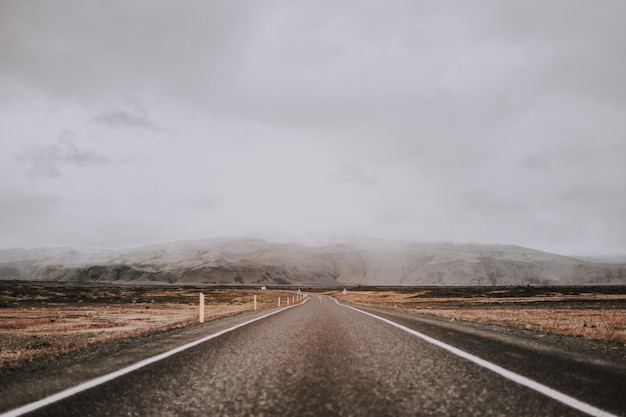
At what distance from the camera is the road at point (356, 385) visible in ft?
10.9

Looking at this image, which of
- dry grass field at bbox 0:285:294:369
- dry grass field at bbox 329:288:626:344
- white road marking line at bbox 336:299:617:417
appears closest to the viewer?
white road marking line at bbox 336:299:617:417

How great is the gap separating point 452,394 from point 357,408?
1.16 metres

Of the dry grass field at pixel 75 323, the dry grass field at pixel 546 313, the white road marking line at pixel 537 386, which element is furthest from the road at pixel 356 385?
the dry grass field at pixel 546 313

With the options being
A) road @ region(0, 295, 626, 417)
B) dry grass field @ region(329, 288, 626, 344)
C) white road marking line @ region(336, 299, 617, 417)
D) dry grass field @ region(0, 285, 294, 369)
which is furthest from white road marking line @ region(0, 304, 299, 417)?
dry grass field @ region(329, 288, 626, 344)

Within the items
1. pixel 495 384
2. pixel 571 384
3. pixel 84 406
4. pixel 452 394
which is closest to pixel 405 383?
pixel 452 394

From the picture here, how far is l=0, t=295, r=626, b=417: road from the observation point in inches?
131

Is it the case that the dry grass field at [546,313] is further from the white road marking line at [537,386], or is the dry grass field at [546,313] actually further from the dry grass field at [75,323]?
the dry grass field at [75,323]

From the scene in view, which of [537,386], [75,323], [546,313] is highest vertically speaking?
[537,386]

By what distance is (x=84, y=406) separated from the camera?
11.4 feet

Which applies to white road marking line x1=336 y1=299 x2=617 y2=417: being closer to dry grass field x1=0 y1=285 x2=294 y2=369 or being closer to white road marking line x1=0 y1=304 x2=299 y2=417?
white road marking line x1=0 y1=304 x2=299 y2=417

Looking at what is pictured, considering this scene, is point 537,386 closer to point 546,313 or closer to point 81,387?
point 81,387

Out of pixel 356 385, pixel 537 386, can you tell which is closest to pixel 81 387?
pixel 356 385

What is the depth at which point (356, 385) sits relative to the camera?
13.5ft

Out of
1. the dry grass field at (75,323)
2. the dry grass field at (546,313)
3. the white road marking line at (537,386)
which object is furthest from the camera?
the dry grass field at (546,313)
